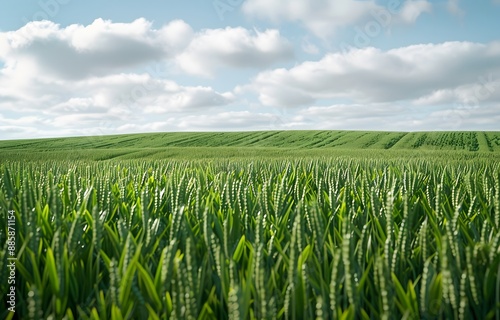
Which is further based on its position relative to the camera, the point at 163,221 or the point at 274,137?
the point at 274,137

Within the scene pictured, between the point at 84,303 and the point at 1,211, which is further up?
the point at 1,211

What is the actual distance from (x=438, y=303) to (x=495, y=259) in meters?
0.25

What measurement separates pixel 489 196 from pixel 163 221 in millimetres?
1408

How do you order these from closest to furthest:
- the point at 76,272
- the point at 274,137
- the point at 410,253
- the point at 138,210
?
the point at 76,272, the point at 410,253, the point at 138,210, the point at 274,137

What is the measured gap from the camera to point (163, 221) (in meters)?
1.55

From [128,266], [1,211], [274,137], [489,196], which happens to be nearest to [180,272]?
[128,266]

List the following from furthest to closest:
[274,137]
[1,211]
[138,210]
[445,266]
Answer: [274,137], [138,210], [1,211], [445,266]

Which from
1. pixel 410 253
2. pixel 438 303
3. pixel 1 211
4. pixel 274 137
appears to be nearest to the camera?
pixel 438 303

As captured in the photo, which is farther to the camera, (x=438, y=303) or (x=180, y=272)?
(x=438, y=303)

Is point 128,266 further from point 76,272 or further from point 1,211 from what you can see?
A: point 1,211

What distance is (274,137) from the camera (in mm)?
39125

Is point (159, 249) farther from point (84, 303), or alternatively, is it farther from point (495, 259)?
point (495, 259)

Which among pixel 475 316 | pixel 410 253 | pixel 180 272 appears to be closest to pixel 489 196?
pixel 410 253

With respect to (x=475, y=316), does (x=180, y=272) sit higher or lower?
higher
